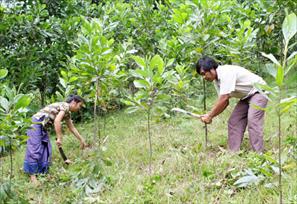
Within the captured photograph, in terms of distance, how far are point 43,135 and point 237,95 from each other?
2.68 m

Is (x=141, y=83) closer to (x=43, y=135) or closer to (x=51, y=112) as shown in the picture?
(x=51, y=112)

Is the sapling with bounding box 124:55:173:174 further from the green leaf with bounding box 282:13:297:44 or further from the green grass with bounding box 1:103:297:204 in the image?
the green leaf with bounding box 282:13:297:44

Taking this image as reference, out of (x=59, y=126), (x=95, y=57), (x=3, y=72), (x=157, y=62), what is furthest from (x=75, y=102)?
(x=3, y=72)

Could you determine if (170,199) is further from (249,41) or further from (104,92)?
(249,41)

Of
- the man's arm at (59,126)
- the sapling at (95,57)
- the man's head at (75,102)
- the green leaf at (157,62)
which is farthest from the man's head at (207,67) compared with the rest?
the man's arm at (59,126)

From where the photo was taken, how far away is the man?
4.34 m

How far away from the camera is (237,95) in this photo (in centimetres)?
472

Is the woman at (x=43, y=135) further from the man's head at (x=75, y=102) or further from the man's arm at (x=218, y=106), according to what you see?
the man's arm at (x=218, y=106)

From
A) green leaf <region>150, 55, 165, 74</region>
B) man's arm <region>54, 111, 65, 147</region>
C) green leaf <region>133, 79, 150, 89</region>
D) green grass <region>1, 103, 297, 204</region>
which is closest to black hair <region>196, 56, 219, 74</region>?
green leaf <region>150, 55, 165, 74</region>

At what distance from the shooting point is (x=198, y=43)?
496 centimetres

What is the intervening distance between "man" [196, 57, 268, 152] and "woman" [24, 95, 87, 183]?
195 cm

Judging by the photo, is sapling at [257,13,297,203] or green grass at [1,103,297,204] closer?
sapling at [257,13,297,203]

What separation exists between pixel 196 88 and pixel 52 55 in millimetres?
3095

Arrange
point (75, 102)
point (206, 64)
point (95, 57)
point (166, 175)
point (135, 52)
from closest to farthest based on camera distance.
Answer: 1. point (166, 175)
2. point (206, 64)
3. point (95, 57)
4. point (75, 102)
5. point (135, 52)
